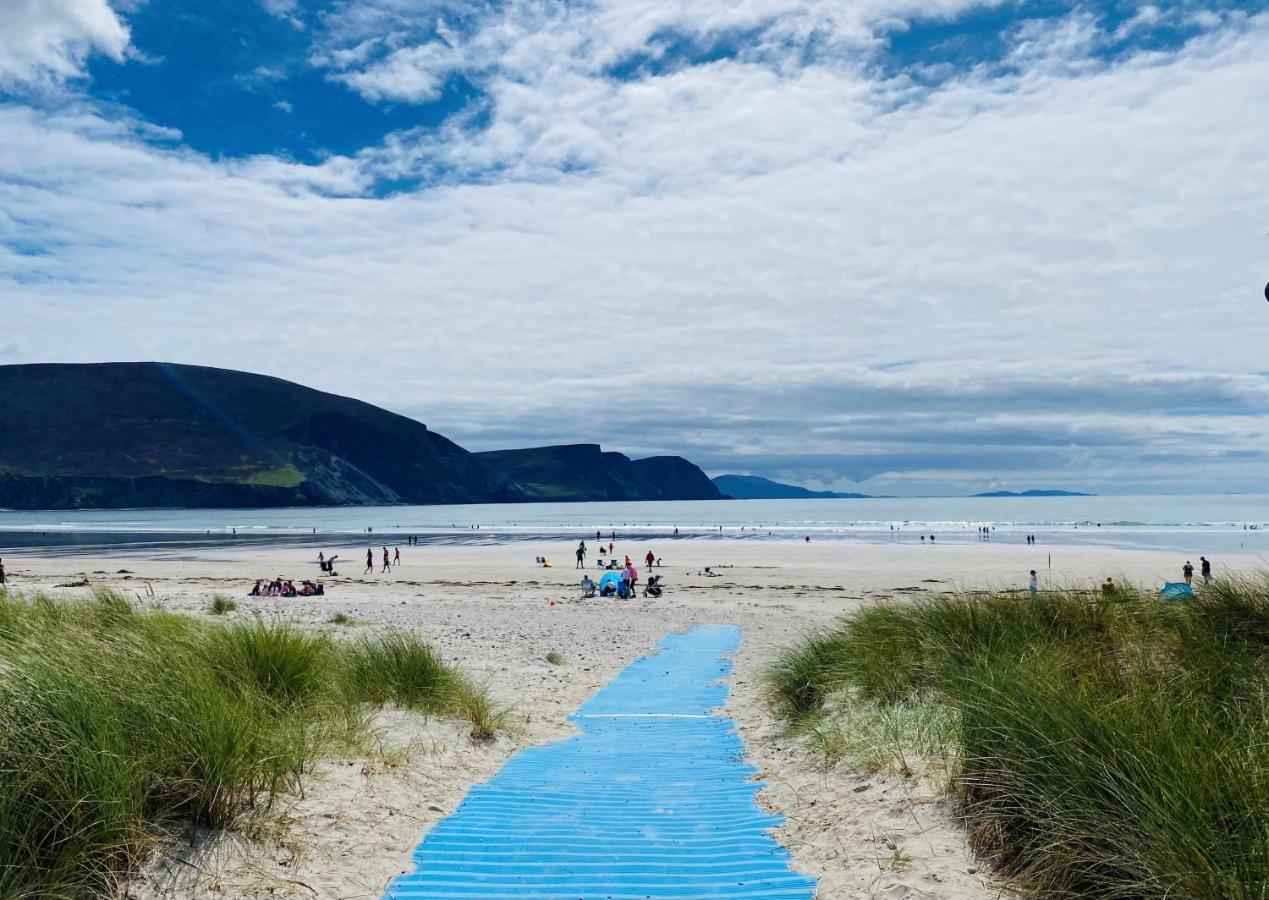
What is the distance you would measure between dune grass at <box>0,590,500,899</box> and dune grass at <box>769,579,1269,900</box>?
11.3ft

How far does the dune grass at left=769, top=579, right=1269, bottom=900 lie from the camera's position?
3.02 metres

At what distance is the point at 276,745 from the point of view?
15.1 ft

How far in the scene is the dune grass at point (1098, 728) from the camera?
3.02 metres

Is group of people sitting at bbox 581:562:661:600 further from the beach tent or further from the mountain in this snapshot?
the mountain

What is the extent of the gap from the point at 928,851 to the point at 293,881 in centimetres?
289

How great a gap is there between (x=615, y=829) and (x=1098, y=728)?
8.39 ft

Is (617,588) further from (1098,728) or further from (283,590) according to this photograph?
(1098,728)

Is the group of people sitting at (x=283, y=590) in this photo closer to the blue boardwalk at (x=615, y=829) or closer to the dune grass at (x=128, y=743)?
the blue boardwalk at (x=615, y=829)

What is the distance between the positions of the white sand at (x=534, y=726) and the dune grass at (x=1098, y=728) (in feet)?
1.20

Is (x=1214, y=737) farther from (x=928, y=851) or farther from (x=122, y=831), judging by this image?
(x=122, y=831)

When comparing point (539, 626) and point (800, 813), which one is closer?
point (800, 813)

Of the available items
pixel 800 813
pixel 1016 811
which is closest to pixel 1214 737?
pixel 1016 811

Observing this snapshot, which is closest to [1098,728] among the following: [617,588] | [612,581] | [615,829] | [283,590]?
[615,829]

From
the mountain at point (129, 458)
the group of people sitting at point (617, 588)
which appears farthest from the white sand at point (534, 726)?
the mountain at point (129, 458)
